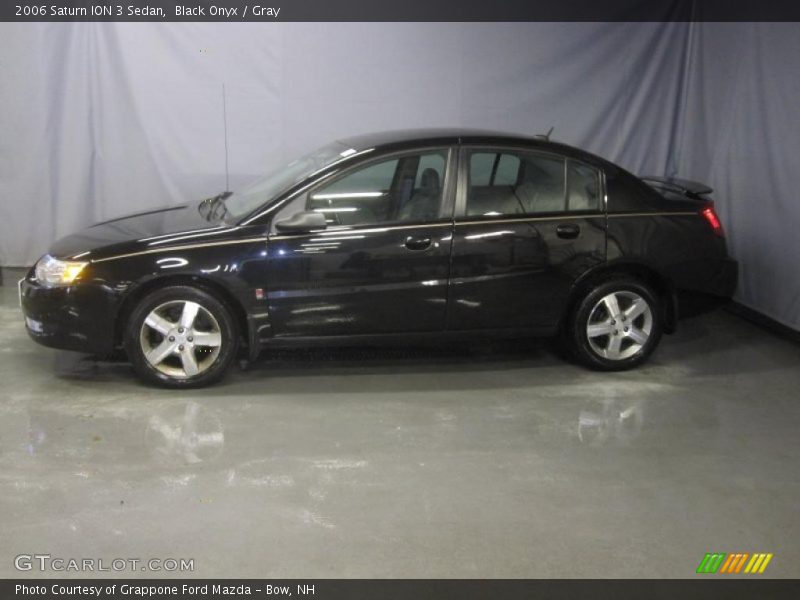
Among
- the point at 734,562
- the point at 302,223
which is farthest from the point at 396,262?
the point at 734,562

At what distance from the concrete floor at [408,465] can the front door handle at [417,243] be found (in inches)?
33.1

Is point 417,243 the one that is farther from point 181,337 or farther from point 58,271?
point 58,271

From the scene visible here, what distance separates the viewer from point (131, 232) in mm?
5137

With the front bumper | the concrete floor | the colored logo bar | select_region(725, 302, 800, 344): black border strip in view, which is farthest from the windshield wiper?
select_region(725, 302, 800, 344): black border strip

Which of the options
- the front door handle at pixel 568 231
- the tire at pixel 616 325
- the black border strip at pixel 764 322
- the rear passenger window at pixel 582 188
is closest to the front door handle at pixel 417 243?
the front door handle at pixel 568 231

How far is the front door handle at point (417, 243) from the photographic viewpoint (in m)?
5.00

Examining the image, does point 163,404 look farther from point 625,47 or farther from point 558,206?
point 625,47

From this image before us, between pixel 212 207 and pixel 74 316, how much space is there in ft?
3.86

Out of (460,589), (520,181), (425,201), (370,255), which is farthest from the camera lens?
(520,181)

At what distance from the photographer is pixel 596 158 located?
5.36 meters

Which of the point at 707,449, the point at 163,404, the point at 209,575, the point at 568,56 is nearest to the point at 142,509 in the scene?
the point at 209,575

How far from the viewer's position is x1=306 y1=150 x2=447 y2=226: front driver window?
16.5ft

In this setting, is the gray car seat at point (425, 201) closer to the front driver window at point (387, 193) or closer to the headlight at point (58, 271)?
the front driver window at point (387, 193)

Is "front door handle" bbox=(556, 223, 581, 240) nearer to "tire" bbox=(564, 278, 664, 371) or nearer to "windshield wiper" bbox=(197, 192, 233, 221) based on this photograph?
"tire" bbox=(564, 278, 664, 371)
